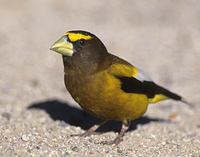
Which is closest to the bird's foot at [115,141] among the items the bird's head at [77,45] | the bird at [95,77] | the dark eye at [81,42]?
the bird at [95,77]

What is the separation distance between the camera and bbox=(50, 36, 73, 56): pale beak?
720 centimetres

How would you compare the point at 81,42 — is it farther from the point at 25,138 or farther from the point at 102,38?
the point at 102,38

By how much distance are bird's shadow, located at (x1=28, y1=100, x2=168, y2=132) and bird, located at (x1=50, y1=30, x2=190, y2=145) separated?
1.13 meters

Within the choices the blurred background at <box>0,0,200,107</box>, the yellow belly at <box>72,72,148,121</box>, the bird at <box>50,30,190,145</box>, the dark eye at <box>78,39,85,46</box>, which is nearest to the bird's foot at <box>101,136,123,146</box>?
the bird at <box>50,30,190,145</box>

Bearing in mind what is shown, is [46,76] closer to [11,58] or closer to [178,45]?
[11,58]

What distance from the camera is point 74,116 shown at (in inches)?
375

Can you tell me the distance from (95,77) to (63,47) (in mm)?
528

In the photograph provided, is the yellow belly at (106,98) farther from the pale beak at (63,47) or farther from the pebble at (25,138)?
the pebble at (25,138)

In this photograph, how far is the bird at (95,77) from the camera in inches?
289

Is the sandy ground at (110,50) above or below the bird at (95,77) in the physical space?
below

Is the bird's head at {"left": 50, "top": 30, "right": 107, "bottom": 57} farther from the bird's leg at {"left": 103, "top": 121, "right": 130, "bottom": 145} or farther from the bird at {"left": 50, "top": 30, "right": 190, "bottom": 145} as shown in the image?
the bird's leg at {"left": 103, "top": 121, "right": 130, "bottom": 145}

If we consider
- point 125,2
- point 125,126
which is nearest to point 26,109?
point 125,126

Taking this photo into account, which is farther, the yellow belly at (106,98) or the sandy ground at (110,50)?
the sandy ground at (110,50)

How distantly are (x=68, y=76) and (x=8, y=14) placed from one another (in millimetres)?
8434
